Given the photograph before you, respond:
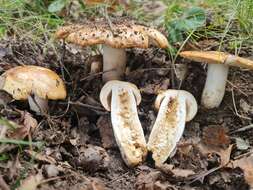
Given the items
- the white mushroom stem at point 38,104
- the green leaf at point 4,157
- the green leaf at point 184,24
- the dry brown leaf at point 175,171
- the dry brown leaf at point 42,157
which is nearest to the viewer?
the green leaf at point 4,157

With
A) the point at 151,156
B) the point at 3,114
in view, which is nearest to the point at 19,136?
the point at 3,114

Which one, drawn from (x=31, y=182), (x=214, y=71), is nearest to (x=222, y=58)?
(x=214, y=71)

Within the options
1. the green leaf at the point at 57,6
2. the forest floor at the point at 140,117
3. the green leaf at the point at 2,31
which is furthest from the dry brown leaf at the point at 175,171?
the green leaf at the point at 57,6

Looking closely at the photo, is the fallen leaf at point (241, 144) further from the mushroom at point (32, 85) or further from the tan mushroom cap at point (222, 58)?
the mushroom at point (32, 85)

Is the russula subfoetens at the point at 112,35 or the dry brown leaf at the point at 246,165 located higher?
the russula subfoetens at the point at 112,35

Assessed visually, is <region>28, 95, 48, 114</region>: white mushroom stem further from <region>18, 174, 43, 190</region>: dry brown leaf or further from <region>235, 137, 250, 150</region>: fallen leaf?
<region>235, 137, 250, 150</region>: fallen leaf

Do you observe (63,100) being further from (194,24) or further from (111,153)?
(194,24)
